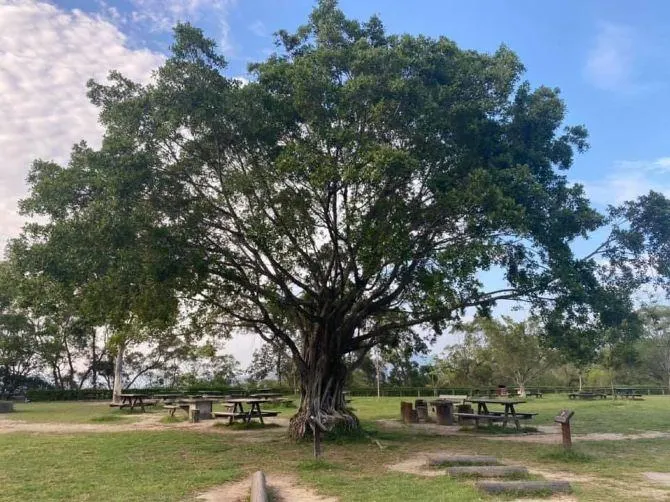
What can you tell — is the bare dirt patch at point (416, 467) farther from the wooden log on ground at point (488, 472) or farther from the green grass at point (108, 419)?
the green grass at point (108, 419)

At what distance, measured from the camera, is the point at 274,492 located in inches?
286

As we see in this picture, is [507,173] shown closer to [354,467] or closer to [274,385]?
Answer: [354,467]

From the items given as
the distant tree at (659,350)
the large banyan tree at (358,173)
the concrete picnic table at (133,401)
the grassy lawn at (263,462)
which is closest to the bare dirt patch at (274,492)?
the grassy lawn at (263,462)

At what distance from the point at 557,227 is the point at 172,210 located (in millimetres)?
7746

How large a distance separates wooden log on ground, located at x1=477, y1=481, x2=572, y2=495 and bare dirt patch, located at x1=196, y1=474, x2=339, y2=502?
1.80 meters

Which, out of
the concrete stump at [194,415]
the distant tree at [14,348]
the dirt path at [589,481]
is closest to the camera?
the dirt path at [589,481]

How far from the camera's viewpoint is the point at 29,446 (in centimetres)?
1134

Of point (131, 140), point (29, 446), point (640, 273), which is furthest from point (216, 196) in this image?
point (640, 273)

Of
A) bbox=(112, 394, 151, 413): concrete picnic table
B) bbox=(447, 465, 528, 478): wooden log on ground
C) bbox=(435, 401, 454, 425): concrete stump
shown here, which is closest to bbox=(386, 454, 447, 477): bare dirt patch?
bbox=(447, 465, 528, 478): wooden log on ground

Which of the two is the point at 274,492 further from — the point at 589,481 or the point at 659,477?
the point at 659,477

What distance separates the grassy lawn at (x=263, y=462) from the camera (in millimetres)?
7047

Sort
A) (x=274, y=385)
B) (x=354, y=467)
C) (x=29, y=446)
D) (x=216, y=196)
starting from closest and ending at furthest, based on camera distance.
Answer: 1. (x=354, y=467)
2. (x=29, y=446)
3. (x=216, y=196)
4. (x=274, y=385)

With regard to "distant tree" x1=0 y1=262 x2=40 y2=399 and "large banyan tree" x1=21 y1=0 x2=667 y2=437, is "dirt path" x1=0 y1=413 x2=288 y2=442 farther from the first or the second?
"distant tree" x1=0 y1=262 x2=40 y2=399

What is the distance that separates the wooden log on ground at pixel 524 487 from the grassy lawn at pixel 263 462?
0.59 feet
